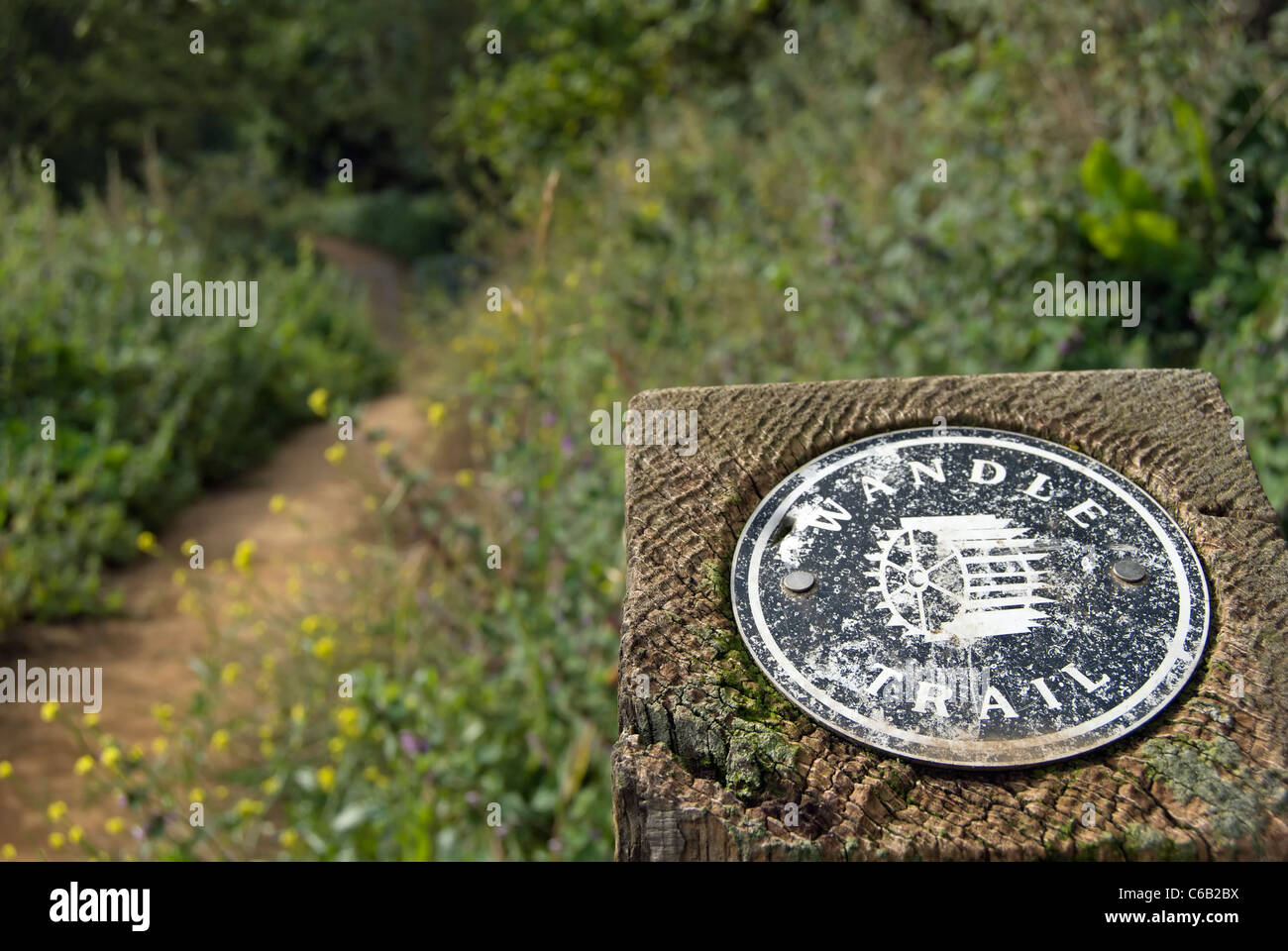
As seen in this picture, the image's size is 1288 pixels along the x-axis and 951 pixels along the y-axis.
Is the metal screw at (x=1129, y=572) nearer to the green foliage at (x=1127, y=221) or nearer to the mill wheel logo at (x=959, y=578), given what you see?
the mill wheel logo at (x=959, y=578)

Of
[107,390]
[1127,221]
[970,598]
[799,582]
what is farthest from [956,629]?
[107,390]

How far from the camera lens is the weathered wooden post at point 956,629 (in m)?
1.11

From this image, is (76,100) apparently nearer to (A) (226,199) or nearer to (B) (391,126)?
(A) (226,199)

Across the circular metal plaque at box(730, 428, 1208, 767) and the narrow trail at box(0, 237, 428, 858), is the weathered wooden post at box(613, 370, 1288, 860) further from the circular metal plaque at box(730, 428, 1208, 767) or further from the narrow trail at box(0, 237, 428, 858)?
the narrow trail at box(0, 237, 428, 858)

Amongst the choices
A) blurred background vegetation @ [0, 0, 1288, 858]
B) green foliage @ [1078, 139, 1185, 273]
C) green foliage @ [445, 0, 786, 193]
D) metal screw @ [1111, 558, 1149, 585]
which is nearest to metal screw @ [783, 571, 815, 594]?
metal screw @ [1111, 558, 1149, 585]

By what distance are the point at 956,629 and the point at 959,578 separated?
0.08m

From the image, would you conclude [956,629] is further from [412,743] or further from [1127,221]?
[1127,221]

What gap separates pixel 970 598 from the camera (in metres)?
1.30

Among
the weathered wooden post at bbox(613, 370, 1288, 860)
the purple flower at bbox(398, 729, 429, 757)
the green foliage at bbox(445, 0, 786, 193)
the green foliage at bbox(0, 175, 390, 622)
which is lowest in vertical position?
the purple flower at bbox(398, 729, 429, 757)

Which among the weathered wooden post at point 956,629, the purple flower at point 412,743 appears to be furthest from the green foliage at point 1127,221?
the purple flower at point 412,743

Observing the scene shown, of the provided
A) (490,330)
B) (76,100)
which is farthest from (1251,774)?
(76,100)

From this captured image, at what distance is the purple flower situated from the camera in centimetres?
242

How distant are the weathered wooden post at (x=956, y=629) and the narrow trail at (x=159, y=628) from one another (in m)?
2.12

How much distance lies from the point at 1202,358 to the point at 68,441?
15.2 feet
